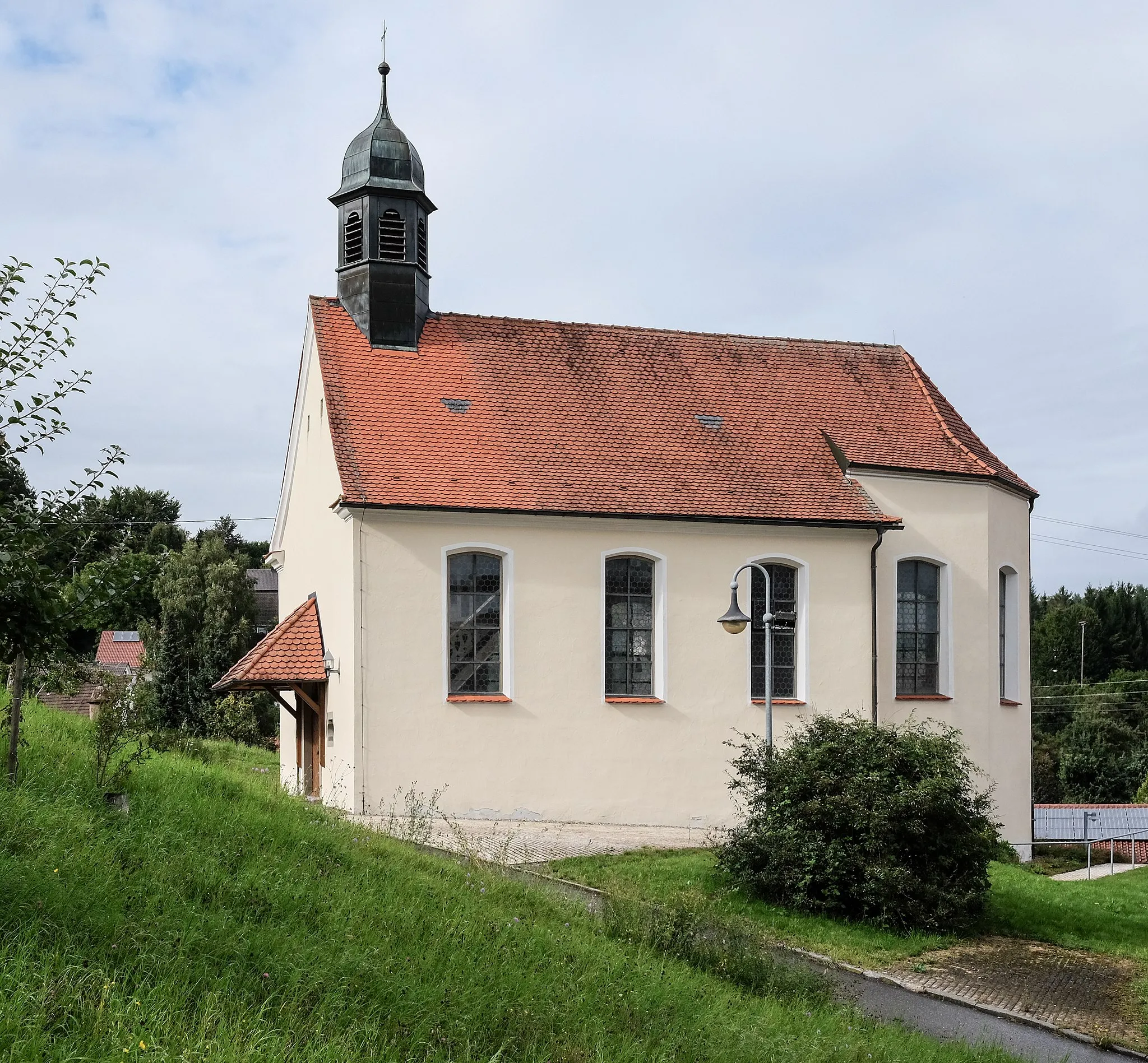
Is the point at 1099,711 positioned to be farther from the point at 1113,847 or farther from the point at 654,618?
the point at 654,618

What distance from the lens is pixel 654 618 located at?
19.7 metres

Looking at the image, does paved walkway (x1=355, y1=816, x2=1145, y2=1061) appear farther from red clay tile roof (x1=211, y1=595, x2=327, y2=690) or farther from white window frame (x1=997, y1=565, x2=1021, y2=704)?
white window frame (x1=997, y1=565, x2=1021, y2=704)

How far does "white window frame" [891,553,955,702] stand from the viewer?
21.2m

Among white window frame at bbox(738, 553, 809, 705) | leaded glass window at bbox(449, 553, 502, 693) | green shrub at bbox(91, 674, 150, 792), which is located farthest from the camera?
white window frame at bbox(738, 553, 809, 705)

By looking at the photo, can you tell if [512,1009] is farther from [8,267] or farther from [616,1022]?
[8,267]

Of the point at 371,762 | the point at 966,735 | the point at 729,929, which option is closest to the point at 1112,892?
the point at 966,735

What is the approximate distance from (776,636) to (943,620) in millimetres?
3305

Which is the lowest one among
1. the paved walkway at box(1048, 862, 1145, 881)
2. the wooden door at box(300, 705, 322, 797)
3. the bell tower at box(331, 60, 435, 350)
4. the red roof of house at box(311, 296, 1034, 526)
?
the paved walkway at box(1048, 862, 1145, 881)

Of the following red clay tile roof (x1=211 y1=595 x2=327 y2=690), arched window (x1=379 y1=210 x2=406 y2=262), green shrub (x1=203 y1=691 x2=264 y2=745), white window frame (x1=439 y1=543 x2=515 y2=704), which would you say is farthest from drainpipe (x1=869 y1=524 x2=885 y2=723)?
green shrub (x1=203 y1=691 x2=264 y2=745)

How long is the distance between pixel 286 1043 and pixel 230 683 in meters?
14.2

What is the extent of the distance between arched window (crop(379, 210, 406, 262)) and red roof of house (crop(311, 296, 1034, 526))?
1319 mm

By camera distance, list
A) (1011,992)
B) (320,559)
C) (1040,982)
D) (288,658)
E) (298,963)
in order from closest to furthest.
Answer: (298,963)
(1011,992)
(1040,982)
(288,658)
(320,559)

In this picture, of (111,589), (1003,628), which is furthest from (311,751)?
(111,589)

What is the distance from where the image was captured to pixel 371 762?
1820cm
